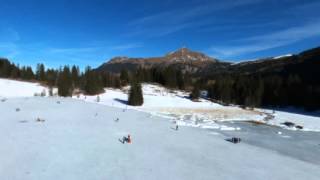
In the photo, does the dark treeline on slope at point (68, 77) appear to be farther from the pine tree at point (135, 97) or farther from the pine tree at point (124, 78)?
the pine tree at point (135, 97)

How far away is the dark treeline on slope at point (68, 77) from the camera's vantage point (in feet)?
404

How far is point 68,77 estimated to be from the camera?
128 metres

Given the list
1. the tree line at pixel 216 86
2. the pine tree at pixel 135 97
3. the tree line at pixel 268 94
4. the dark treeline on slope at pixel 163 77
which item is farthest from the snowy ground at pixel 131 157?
the dark treeline on slope at pixel 163 77

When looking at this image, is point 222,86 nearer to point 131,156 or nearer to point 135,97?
point 135,97

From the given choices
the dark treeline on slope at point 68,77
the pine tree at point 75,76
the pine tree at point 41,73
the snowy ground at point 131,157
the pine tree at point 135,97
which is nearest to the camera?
the snowy ground at point 131,157

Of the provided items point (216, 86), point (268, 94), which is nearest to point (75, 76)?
point (216, 86)

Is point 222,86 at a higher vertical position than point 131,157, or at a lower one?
higher

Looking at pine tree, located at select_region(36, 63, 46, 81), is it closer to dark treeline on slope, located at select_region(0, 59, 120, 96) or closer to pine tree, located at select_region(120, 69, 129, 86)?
dark treeline on slope, located at select_region(0, 59, 120, 96)

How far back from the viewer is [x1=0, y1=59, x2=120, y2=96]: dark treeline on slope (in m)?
123

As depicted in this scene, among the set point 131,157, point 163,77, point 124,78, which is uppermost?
point 163,77

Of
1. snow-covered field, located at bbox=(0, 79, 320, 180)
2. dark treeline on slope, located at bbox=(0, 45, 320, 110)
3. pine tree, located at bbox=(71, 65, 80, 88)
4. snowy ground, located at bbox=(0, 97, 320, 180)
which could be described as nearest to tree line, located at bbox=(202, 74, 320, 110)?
dark treeline on slope, located at bbox=(0, 45, 320, 110)

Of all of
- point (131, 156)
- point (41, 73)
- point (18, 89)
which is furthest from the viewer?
point (41, 73)

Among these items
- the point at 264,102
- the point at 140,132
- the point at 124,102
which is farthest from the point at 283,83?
the point at 140,132

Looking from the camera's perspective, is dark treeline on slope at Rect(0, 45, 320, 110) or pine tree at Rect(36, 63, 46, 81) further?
pine tree at Rect(36, 63, 46, 81)
